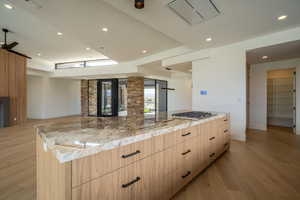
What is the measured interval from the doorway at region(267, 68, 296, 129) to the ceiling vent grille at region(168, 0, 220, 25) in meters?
5.26

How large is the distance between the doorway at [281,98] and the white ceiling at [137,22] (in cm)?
400

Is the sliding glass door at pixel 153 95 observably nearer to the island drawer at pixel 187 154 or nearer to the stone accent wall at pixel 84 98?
the stone accent wall at pixel 84 98

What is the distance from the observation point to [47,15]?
2.95 metres

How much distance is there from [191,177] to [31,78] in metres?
9.57

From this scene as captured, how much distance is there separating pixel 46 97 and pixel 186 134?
854cm

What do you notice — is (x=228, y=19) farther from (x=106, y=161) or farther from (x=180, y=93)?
(x=180, y=93)

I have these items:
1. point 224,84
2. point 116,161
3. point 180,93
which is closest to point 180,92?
point 180,93

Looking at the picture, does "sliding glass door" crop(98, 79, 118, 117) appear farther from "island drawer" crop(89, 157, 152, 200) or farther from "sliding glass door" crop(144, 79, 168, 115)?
"island drawer" crop(89, 157, 152, 200)

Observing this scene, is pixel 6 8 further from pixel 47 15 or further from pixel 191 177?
pixel 191 177

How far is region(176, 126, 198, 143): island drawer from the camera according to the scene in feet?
5.12

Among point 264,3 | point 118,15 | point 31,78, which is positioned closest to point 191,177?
point 264,3

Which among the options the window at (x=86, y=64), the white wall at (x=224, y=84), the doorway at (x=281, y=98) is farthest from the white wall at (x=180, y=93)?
the white wall at (x=224, y=84)

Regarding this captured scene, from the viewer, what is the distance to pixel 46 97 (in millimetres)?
7535

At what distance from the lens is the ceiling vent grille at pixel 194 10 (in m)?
2.06
